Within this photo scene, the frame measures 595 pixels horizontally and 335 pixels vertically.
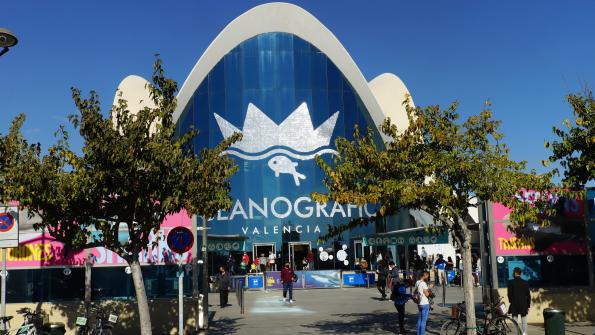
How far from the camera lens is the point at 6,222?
12422 mm

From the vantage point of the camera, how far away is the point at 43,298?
15.5 m

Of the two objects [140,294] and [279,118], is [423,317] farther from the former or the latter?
[279,118]

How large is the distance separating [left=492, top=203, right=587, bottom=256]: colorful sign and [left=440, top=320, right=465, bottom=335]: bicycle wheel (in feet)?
13.4

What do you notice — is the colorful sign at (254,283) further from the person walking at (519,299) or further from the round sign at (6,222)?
the round sign at (6,222)

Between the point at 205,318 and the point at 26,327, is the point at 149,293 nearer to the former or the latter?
the point at 205,318

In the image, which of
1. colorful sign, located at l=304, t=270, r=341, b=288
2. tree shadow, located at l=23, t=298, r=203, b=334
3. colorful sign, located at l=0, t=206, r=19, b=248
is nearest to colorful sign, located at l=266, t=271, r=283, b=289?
colorful sign, located at l=304, t=270, r=341, b=288

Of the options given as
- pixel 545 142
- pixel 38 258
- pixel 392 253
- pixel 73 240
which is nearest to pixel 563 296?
pixel 545 142

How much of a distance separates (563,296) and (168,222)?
1003 cm

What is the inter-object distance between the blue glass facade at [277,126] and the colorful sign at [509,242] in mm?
24061

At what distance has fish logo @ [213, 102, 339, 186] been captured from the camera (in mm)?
42125

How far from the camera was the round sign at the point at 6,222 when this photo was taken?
1237 centimetres

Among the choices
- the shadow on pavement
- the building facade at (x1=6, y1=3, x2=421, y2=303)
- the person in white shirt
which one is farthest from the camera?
the building facade at (x1=6, y1=3, x2=421, y2=303)

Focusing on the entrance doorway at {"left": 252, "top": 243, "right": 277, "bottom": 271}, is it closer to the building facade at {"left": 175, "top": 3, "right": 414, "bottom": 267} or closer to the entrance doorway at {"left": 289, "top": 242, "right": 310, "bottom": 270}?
the building facade at {"left": 175, "top": 3, "right": 414, "bottom": 267}

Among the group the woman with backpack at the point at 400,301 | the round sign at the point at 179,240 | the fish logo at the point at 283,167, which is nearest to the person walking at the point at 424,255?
the fish logo at the point at 283,167
